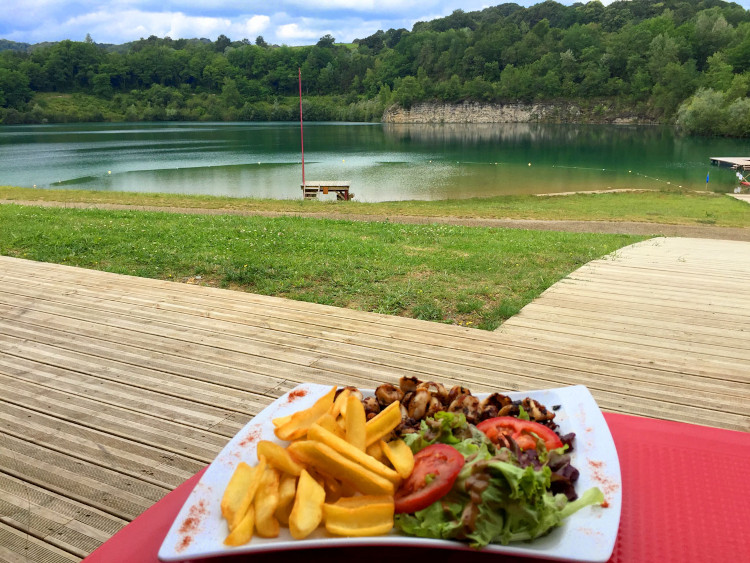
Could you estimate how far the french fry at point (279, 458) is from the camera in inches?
48.6

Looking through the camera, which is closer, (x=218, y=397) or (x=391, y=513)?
(x=391, y=513)

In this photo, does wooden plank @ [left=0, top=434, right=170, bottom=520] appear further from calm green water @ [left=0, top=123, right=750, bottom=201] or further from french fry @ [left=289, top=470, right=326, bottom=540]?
calm green water @ [left=0, top=123, right=750, bottom=201]

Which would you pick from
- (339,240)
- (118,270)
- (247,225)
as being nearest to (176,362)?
(118,270)

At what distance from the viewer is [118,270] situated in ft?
22.0

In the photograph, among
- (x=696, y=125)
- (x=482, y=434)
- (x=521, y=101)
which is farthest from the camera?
(x=521, y=101)

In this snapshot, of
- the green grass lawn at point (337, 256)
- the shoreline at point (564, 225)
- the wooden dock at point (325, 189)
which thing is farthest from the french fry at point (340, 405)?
the wooden dock at point (325, 189)

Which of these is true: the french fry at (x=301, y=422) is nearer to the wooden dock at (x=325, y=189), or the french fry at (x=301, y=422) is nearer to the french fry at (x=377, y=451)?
the french fry at (x=377, y=451)

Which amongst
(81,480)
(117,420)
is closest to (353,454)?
(81,480)

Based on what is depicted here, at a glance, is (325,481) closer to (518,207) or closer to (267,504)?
(267,504)

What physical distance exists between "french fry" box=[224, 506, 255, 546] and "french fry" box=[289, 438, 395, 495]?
174 mm

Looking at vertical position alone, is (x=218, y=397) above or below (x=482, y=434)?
below

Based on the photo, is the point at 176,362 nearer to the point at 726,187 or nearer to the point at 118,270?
the point at 118,270

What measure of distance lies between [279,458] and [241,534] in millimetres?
186

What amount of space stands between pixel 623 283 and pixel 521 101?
369ft
